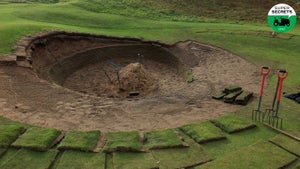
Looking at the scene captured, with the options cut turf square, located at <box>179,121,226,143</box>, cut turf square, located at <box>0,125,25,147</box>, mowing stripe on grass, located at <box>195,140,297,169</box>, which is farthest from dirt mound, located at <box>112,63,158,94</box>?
mowing stripe on grass, located at <box>195,140,297,169</box>

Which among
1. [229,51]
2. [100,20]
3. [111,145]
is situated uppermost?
[100,20]

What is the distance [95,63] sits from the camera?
55.2 feet

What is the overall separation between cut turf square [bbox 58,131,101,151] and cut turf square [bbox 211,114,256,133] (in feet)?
11.1

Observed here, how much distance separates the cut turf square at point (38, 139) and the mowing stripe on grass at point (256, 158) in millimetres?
3520

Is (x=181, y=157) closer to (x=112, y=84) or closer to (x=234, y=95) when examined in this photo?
(x=234, y=95)

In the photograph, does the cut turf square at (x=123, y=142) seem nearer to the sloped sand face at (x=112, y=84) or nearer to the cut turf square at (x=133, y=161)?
the cut turf square at (x=133, y=161)

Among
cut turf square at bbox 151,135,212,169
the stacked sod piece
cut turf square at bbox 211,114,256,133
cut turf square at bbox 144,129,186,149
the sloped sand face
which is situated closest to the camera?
cut turf square at bbox 151,135,212,169

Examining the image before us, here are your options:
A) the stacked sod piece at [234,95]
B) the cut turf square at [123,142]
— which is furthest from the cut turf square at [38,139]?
the stacked sod piece at [234,95]

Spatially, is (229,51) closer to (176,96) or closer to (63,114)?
(176,96)

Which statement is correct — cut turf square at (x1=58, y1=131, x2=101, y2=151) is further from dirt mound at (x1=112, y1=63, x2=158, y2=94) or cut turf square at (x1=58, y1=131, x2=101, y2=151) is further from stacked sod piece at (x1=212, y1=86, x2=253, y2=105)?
Answer: dirt mound at (x1=112, y1=63, x2=158, y2=94)

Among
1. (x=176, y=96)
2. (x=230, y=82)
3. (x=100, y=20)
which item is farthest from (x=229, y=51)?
(x=100, y=20)

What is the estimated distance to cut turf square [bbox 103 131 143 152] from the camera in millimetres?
6863

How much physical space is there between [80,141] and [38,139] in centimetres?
100

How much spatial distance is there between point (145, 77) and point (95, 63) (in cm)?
414
